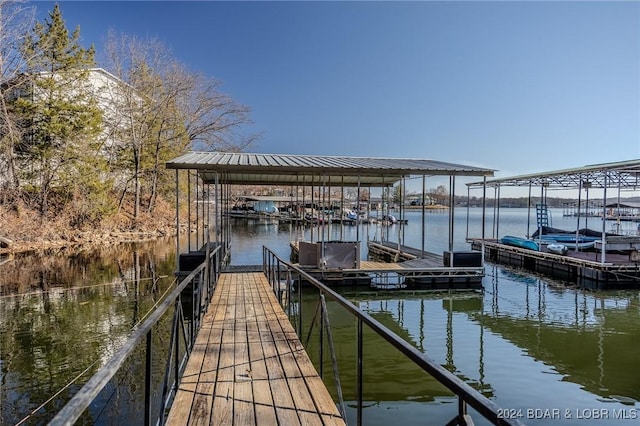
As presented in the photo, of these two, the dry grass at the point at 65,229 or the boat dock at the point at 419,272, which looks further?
the dry grass at the point at 65,229

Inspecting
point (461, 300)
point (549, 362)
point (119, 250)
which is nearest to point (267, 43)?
point (119, 250)

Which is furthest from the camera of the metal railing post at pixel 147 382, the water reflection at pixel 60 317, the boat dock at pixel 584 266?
the boat dock at pixel 584 266

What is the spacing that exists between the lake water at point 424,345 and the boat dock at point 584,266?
0.75 meters

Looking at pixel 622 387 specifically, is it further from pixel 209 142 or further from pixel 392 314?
pixel 209 142

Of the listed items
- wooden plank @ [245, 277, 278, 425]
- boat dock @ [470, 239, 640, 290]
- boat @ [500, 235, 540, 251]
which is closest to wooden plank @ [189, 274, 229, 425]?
wooden plank @ [245, 277, 278, 425]

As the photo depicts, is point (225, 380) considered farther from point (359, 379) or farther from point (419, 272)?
point (419, 272)

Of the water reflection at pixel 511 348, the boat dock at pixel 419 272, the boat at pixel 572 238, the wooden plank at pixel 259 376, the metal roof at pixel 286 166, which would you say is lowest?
the water reflection at pixel 511 348

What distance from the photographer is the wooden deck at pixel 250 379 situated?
2.67 metres

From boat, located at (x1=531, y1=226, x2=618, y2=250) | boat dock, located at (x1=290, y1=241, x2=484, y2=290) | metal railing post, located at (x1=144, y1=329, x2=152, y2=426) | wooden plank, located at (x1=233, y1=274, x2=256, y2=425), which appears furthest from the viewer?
boat, located at (x1=531, y1=226, x2=618, y2=250)

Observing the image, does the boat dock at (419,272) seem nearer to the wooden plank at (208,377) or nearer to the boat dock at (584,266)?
the boat dock at (584,266)

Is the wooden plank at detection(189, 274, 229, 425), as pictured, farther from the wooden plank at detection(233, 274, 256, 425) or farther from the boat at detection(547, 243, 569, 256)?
the boat at detection(547, 243, 569, 256)

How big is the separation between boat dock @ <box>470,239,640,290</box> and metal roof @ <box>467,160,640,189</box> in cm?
225

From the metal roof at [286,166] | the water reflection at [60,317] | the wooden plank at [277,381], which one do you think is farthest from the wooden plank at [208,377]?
the metal roof at [286,166]

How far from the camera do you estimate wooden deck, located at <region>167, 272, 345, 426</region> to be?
8.75 ft
